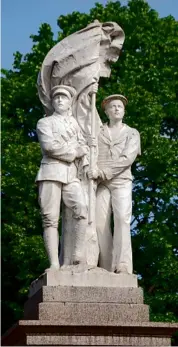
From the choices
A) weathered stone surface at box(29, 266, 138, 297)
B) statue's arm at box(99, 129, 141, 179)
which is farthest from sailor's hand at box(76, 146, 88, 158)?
weathered stone surface at box(29, 266, 138, 297)

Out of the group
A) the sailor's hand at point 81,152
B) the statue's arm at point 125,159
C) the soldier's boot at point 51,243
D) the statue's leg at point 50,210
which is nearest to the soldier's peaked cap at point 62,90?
the sailor's hand at point 81,152

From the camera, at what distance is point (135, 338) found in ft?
42.7

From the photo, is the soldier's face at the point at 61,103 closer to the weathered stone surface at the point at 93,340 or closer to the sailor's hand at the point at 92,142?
the sailor's hand at the point at 92,142

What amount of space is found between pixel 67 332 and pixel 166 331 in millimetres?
1249

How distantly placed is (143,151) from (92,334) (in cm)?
1051

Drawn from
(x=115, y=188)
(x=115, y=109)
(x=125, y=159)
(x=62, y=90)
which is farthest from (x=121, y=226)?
(x=62, y=90)

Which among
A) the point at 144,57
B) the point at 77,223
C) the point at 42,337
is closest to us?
the point at 42,337

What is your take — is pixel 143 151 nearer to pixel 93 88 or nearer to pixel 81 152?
pixel 93 88

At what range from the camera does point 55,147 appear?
45.8 ft

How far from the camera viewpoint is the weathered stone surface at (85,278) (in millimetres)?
13367

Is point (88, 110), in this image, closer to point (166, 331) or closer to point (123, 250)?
point (123, 250)

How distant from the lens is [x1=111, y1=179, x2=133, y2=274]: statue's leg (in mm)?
13930

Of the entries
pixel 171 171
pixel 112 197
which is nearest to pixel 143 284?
pixel 171 171

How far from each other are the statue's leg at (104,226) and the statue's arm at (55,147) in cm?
70
